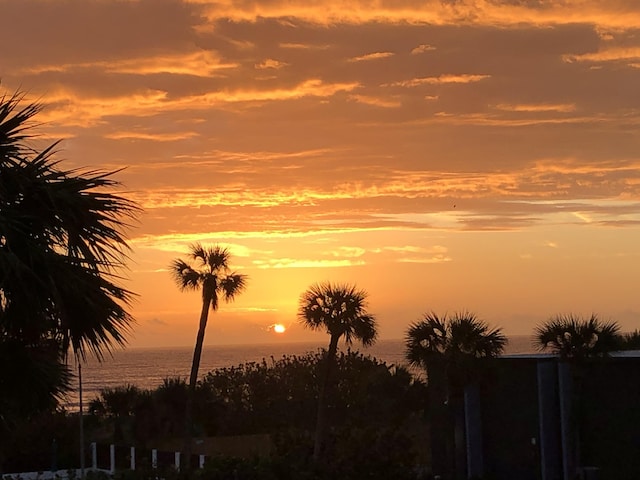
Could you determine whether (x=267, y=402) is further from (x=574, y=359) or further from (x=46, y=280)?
(x=46, y=280)

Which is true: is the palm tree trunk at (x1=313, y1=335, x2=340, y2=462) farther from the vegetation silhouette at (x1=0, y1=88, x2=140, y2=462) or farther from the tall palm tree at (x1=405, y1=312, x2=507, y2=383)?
the vegetation silhouette at (x1=0, y1=88, x2=140, y2=462)

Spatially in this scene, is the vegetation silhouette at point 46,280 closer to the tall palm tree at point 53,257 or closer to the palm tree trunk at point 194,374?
the tall palm tree at point 53,257

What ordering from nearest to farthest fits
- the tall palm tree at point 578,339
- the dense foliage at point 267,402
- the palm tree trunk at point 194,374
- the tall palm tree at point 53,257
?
the tall palm tree at point 53,257 → the tall palm tree at point 578,339 → the palm tree trunk at point 194,374 → the dense foliage at point 267,402

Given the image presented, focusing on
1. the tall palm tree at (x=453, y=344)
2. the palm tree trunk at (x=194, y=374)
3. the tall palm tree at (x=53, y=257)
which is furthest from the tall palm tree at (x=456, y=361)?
the tall palm tree at (x=53, y=257)

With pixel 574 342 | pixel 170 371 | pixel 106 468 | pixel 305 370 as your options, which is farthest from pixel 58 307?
pixel 170 371

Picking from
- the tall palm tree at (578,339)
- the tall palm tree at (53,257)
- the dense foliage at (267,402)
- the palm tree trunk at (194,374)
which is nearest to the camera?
the tall palm tree at (53,257)

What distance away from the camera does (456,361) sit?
88.1 ft

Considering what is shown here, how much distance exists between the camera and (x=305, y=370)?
157ft

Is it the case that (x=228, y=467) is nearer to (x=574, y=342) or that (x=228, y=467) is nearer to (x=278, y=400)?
(x=574, y=342)

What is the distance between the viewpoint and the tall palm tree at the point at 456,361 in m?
26.8

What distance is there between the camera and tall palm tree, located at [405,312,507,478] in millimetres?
26828

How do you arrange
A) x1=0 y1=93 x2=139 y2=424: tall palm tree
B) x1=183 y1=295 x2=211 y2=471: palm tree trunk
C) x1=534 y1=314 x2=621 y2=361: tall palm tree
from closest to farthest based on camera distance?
x1=0 y1=93 x2=139 y2=424: tall palm tree → x1=534 y1=314 x2=621 y2=361: tall palm tree → x1=183 y1=295 x2=211 y2=471: palm tree trunk

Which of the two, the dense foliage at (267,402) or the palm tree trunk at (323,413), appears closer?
the palm tree trunk at (323,413)

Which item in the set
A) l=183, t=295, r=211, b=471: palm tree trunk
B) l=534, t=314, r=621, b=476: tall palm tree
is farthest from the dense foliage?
l=534, t=314, r=621, b=476: tall palm tree
